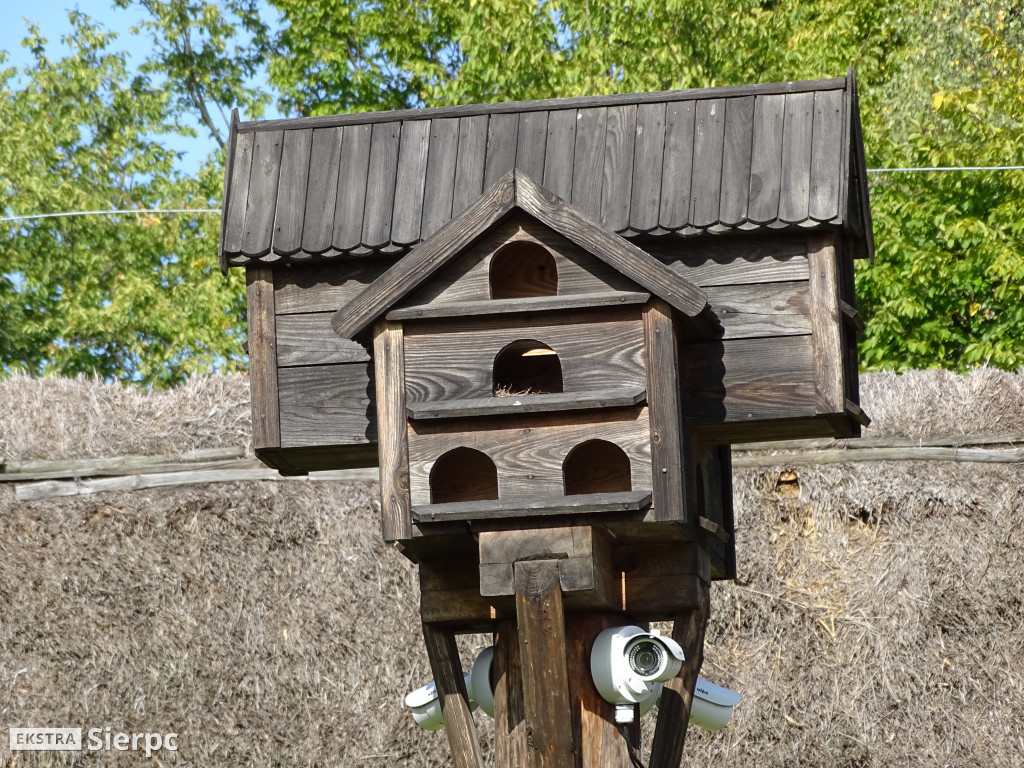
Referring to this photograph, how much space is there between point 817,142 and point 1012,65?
9.21 meters

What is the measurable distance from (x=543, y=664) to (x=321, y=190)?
176cm

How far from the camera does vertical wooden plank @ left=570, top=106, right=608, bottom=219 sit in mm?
4773

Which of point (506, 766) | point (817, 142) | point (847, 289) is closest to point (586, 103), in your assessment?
point (817, 142)

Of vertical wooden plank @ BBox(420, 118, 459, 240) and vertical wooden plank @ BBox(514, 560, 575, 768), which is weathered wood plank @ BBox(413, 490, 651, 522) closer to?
vertical wooden plank @ BBox(514, 560, 575, 768)

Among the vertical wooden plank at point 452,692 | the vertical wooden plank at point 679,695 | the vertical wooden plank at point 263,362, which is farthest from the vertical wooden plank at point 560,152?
the vertical wooden plank at point 452,692

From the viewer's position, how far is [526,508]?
14.2 ft

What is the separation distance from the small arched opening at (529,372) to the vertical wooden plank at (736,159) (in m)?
0.81

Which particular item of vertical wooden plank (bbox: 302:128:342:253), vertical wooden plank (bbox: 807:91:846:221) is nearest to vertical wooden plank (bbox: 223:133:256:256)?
vertical wooden plank (bbox: 302:128:342:253)

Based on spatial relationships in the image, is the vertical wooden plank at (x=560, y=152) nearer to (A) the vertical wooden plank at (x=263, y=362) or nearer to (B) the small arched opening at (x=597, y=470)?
(B) the small arched opening at (x=597, y=470)

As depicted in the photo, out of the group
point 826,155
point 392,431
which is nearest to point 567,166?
point 826,155

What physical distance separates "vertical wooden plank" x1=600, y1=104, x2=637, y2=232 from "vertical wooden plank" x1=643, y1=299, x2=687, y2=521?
0.45 meters

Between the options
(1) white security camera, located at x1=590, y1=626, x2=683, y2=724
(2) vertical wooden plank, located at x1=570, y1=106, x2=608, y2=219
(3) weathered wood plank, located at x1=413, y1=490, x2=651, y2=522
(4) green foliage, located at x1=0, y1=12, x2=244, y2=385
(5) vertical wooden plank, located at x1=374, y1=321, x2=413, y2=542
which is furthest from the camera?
(4) green foliage, located at x1=0, y1=12, x2=244, y2=385

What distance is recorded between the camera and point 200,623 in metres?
8.30

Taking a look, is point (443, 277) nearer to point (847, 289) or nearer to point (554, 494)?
point (554, 494)
